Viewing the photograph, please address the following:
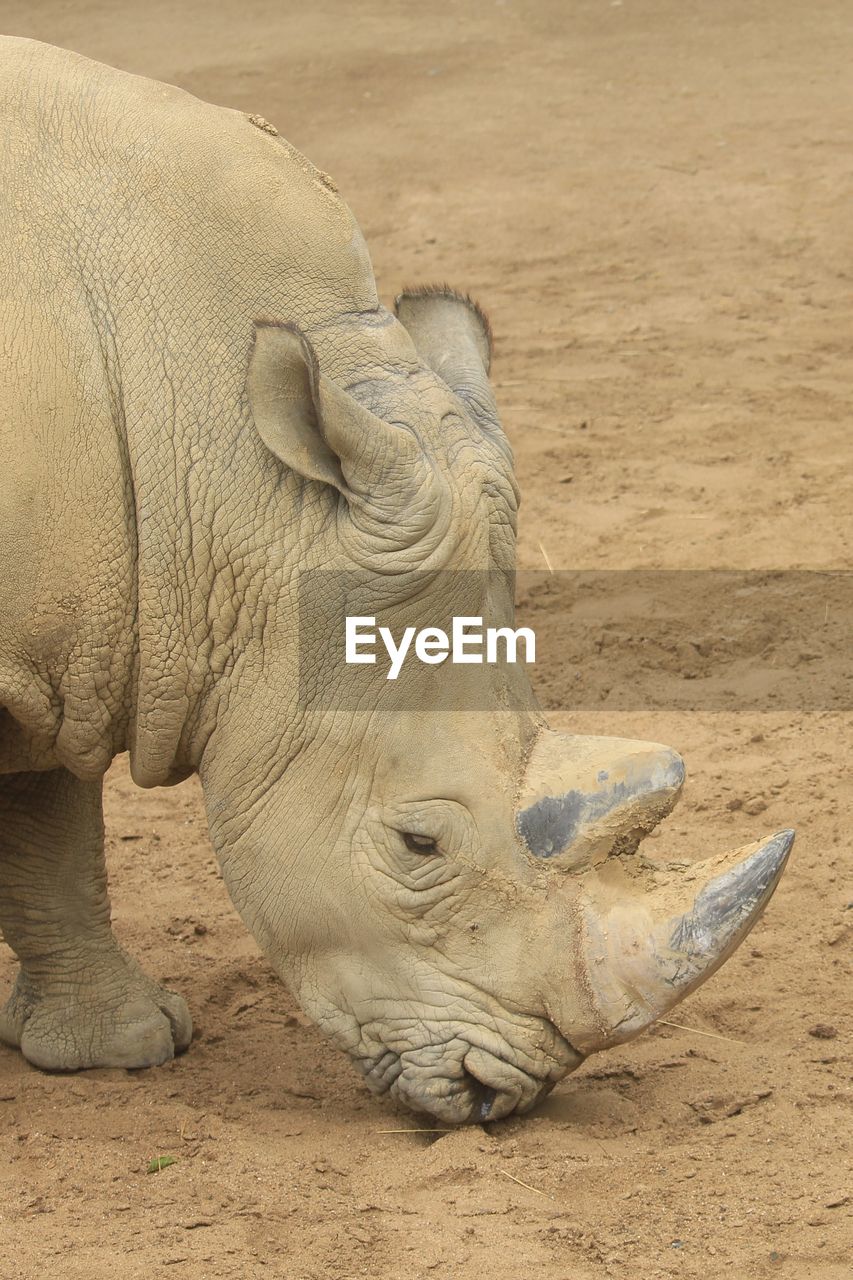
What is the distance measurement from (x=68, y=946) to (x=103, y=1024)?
0.24 metres

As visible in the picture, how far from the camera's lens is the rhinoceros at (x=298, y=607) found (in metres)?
4.09

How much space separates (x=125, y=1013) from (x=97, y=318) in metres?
2.04

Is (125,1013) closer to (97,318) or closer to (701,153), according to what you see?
(97,318)

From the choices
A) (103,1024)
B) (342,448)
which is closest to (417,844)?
(342,448)

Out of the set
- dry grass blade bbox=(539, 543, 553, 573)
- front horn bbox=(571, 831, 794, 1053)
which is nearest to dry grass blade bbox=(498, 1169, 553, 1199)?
front horn bbox=(571, 831, 794, 1053)

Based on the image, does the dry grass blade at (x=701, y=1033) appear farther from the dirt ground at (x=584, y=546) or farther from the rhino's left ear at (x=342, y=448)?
the rhino's left ear at (x=342, y=448)

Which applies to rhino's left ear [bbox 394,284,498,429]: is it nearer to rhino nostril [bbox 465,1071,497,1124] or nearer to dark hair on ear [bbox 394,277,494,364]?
dark hair on ear [bbox 394,277,494,364]

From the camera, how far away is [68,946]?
539 centimetres

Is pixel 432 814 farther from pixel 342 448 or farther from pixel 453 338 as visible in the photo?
pixel 453 338

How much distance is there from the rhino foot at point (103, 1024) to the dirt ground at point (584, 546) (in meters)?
0.07

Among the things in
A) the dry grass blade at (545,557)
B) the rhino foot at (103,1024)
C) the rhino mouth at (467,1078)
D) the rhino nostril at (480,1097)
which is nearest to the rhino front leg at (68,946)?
the rhino foot at (103,1024)

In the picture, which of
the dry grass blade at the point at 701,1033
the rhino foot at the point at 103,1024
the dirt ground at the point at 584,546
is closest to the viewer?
the dirt ground at the point at 584,546

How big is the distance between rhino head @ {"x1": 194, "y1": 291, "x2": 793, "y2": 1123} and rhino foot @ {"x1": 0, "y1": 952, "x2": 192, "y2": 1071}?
1.06 metres

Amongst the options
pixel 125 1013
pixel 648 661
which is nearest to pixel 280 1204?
pixel 125 1013
